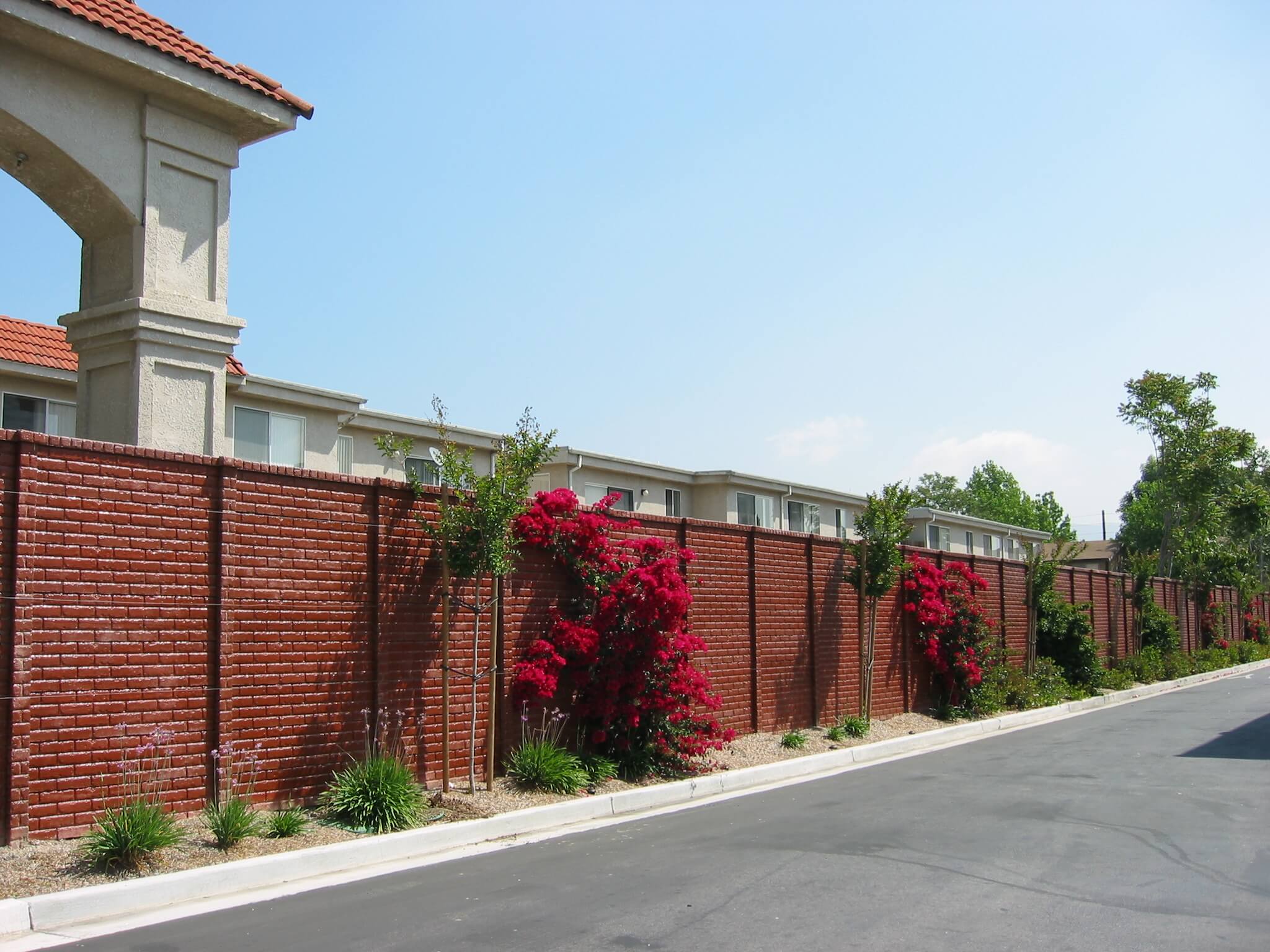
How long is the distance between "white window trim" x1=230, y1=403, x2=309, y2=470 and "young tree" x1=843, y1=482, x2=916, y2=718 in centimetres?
1079

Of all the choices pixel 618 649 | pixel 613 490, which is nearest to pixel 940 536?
pixel 613 490

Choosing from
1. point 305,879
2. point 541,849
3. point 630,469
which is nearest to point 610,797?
point 541,849

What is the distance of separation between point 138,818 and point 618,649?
6288mm

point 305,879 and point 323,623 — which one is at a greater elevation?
point 323,623

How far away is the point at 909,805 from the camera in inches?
485

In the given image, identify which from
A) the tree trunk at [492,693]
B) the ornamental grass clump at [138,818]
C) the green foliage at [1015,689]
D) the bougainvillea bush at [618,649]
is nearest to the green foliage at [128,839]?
the ornamental grass clump at [138,818]

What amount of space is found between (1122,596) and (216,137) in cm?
3148

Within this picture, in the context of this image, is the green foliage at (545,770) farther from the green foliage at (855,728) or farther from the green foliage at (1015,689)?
the green foliage at (1015,689)

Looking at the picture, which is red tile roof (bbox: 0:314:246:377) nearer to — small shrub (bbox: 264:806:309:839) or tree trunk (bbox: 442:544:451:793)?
tree trunk (bbox: 442:544:451:793)

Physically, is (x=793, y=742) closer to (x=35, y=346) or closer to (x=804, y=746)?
(x=804, y=746)

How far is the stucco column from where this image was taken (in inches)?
455

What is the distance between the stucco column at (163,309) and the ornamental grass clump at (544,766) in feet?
15.0

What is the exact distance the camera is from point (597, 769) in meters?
13.2

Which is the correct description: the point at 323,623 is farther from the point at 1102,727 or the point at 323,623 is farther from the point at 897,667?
the point at 1102,727
